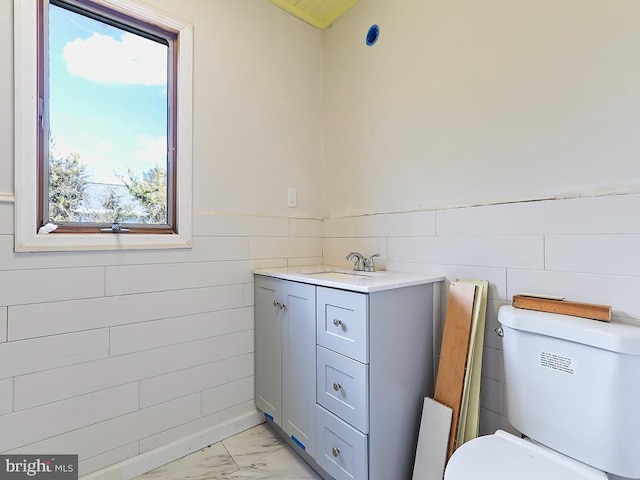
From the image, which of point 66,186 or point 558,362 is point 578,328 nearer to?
point 558,362

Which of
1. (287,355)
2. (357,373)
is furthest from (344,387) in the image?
(287,355)

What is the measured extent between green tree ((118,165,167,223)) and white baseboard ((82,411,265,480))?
1.10 m

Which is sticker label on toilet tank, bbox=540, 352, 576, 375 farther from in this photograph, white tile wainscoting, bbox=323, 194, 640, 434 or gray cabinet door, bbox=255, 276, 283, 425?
gray cabinet door, bbox=255, 276, 283, 425

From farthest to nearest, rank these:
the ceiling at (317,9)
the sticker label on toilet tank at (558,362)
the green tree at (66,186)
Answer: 1. the ceiling at (317,9)
2. the green tree at (66,186)
3. the sticker label on toilet tank at (558,362)

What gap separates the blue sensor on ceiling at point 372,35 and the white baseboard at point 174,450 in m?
2.23

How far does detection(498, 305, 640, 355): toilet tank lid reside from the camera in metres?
0.93

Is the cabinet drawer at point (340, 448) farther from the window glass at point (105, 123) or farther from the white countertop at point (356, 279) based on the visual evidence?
the window glass at point (105, 123)

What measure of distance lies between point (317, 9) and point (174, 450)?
2.61m

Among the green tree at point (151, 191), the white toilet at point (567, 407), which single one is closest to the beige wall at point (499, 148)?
the white toilet at point (567, 407)

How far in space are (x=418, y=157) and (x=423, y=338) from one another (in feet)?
2.87

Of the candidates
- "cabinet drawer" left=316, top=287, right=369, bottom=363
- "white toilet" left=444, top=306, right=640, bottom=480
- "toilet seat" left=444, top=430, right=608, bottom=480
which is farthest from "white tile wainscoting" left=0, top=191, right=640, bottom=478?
"cabinet drawer" left=316, top=287, right=369, bottom=363

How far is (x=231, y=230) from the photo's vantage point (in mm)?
1824

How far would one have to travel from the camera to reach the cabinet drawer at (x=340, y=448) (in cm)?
124

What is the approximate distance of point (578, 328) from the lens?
1.00 meters
